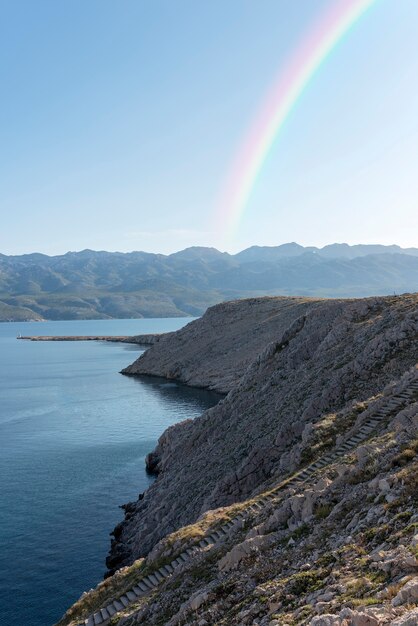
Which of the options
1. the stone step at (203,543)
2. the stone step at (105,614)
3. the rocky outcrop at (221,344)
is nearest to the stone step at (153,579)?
the stone step at (105,614)

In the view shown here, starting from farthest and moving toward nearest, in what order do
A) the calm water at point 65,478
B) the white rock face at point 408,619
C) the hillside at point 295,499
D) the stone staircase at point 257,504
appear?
the calm water at point 65,478 → the stone staircase at point 257,504 → the hillside at point 295,499 → the white rock face at point 408,619

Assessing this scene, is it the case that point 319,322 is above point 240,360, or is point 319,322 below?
above

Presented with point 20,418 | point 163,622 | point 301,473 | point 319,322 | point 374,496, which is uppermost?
point 319,322

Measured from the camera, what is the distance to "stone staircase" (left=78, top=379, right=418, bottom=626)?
103 ft

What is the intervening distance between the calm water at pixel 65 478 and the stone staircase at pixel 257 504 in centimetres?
1078

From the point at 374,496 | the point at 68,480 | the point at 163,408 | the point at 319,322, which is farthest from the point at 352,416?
the point at 163,408

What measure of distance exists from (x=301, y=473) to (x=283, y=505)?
23.6 ft

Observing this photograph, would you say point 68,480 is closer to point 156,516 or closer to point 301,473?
point 156,516

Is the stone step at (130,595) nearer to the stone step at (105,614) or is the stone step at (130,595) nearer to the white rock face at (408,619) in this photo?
the stone step at (105,614)

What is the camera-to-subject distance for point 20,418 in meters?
106

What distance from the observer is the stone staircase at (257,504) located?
31.3 meters

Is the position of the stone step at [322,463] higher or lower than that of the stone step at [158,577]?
higher

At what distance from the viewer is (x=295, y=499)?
27469 mm

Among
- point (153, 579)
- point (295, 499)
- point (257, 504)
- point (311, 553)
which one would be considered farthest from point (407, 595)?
point (153, 579)
